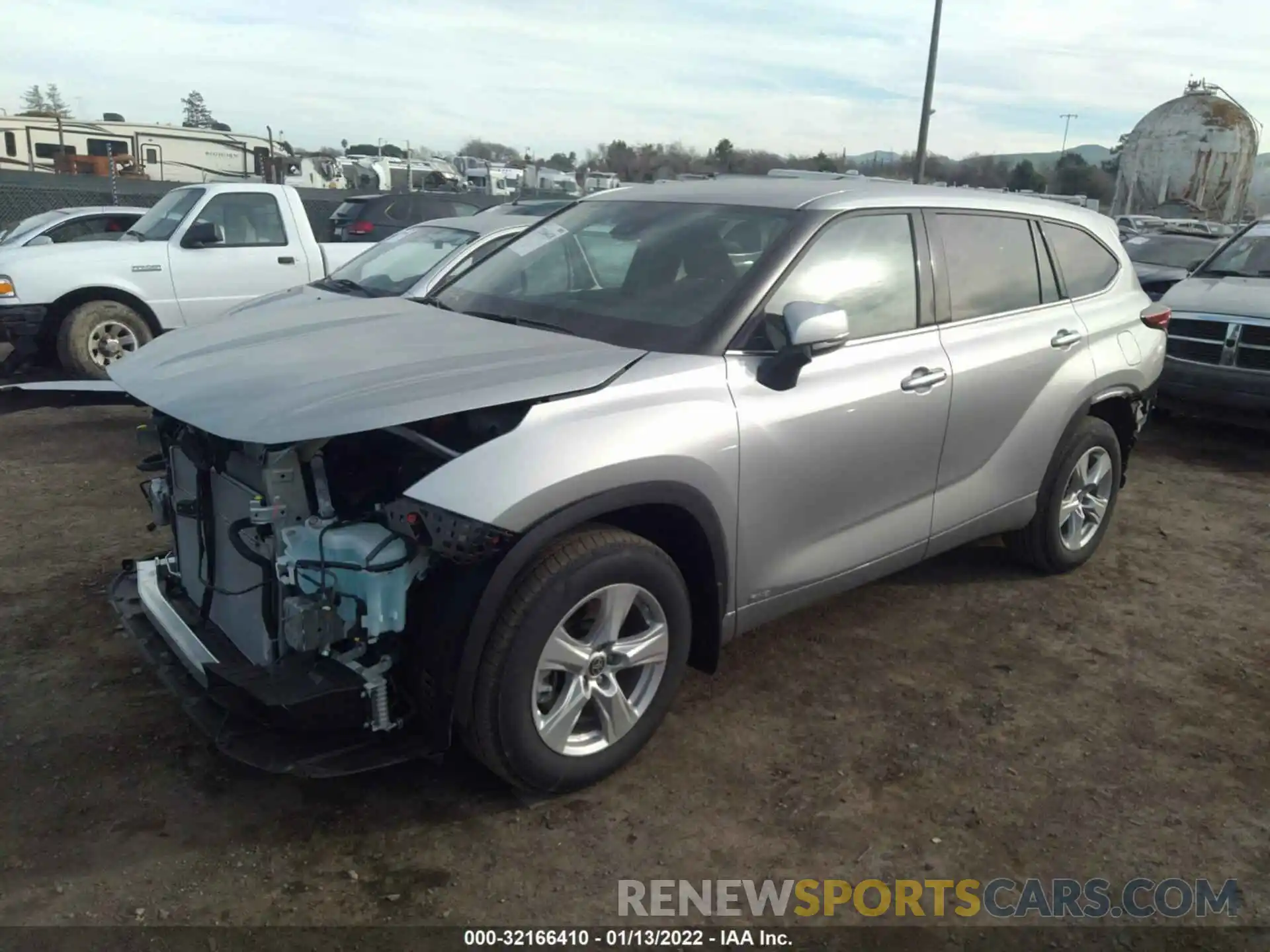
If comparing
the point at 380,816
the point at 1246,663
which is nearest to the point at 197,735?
the point at 380,816

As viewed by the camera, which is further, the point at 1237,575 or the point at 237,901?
the point at 1237,575

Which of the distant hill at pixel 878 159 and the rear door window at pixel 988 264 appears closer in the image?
the rear door window at pixel 988 264

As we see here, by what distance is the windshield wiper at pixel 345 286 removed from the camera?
23.9 feet

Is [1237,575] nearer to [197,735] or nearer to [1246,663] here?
[1246,663]

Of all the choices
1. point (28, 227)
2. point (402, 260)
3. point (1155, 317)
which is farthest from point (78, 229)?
point (1155, 317)

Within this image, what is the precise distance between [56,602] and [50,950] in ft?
7.35

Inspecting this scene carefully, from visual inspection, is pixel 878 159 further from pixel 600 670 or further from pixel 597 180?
pixel 600 670

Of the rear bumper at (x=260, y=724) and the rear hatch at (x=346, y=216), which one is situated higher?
the rear hatch at (x=346, y=216)

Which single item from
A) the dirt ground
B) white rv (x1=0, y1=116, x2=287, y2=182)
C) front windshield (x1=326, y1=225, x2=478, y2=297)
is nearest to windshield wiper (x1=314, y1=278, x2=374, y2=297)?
front windshield (x1=326, y1=225, x2=478, y2=297)

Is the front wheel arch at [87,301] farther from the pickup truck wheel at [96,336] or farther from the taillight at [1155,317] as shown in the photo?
the taillight at [1155,317]

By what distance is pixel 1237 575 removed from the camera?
Result: 5.22 metres

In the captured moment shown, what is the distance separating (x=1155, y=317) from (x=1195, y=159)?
2974 cm

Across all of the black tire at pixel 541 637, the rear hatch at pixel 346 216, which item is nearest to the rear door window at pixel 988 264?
the black tire at pixel 541 637

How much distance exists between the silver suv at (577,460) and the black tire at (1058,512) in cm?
28
